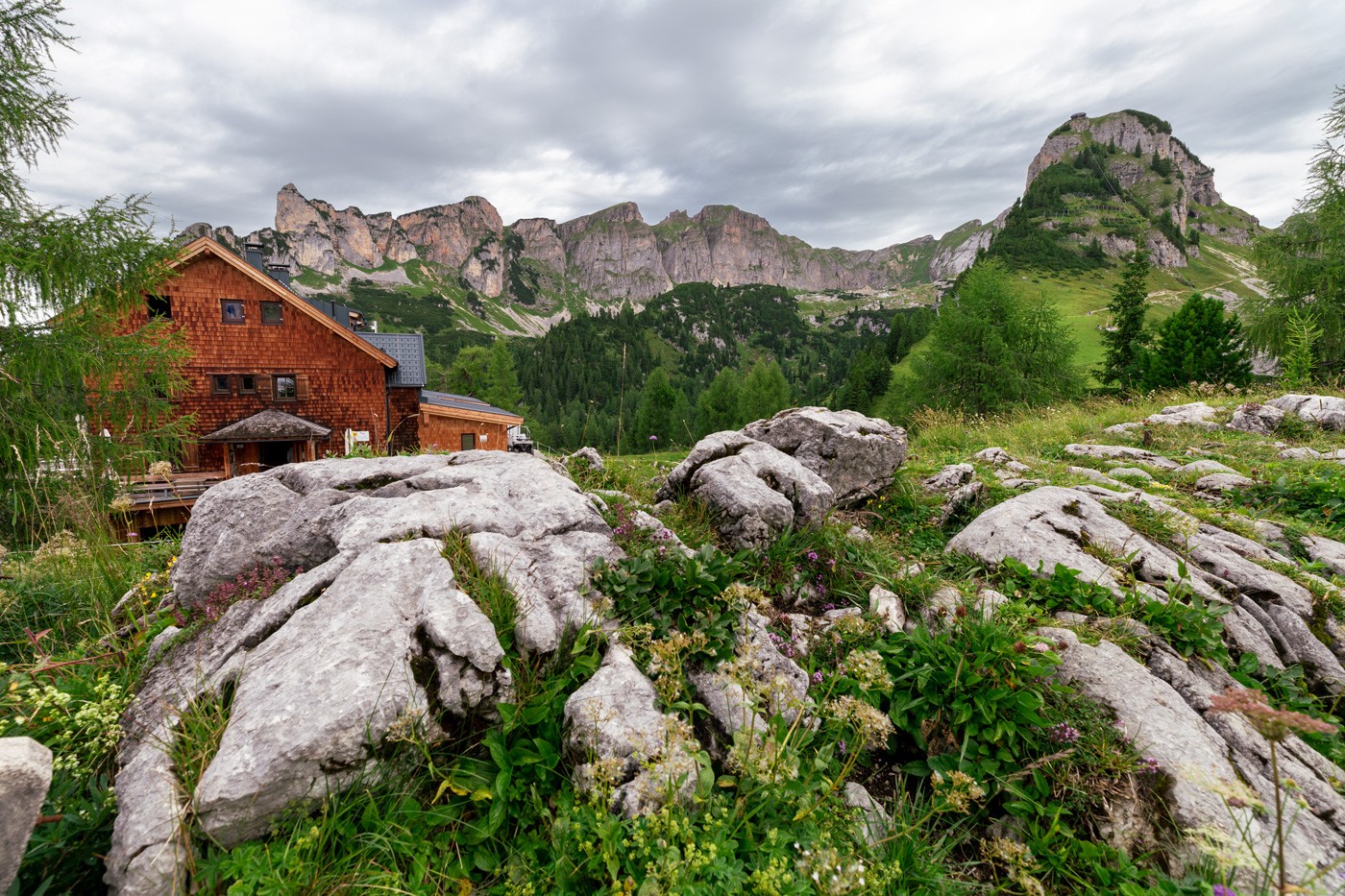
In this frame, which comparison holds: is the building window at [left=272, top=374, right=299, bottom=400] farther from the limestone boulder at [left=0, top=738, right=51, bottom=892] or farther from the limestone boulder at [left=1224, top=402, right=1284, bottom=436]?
the limestone boulder at [left=1224, top=402, right=1284, bottom=436]

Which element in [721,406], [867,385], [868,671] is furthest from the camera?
[721,406]

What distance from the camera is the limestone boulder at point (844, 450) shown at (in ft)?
24.3

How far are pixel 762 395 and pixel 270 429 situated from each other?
61.2m

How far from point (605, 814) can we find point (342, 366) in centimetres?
3174

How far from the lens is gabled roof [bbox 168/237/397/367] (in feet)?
78.7

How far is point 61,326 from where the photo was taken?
29.1ft

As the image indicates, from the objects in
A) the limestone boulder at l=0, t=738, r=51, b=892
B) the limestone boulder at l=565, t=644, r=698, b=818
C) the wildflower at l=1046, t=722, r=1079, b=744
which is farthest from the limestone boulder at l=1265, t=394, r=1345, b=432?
the limestone boulder at l=0, t=738, r=51, b=892

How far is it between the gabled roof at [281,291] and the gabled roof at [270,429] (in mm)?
5098

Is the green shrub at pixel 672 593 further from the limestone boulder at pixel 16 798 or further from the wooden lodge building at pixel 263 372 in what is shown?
the wooden lodge building at pixel 263 372

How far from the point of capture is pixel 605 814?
2355mm

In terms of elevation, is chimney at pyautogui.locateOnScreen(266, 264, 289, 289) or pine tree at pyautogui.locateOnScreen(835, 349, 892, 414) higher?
chimney at pyautogui.locateOnScreen(266, 264, 289, 289)

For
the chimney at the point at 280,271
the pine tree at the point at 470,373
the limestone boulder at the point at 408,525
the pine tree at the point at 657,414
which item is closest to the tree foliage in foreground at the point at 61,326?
the limestone boulder at the point at 408,525

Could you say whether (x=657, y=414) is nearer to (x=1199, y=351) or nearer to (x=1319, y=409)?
(x=1199, y=351)

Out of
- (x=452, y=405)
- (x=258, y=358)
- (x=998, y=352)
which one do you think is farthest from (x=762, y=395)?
(x=258, y=358)
